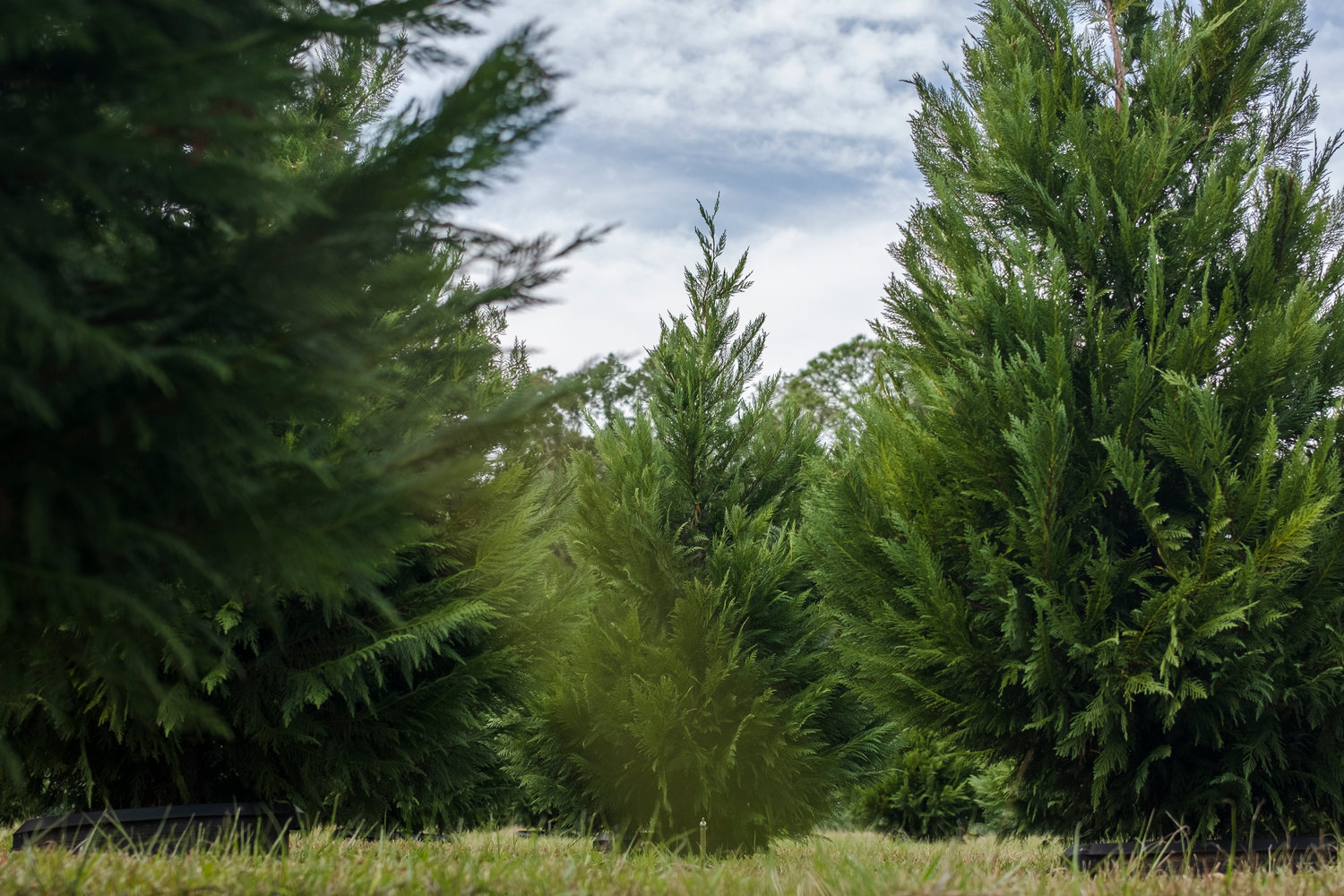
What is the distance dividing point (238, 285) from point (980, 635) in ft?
13.9

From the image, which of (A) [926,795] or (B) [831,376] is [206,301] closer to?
(A) [926,795]

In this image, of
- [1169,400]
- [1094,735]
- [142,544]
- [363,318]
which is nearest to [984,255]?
[1169,400]

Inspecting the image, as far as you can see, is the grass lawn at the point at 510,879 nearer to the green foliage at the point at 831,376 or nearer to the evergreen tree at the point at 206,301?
the evergreen tree at the point at 206,301

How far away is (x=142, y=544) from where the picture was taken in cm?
203

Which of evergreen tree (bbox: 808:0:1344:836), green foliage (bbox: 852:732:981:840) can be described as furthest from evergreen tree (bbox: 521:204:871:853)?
green foliage (bbox: 852:732:981:840)

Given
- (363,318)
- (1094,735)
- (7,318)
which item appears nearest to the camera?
(7,318)

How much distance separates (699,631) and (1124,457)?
2.86 meters

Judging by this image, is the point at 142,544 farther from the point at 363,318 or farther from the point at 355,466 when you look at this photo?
the point at 363,318

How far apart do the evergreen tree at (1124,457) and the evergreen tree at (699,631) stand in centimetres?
78

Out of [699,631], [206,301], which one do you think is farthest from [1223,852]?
[206,301]

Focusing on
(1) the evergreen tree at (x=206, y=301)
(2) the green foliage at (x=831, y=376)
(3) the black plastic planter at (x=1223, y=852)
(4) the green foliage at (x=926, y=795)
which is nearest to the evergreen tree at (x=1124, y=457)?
(3) the black plastic planter at (x=1223, y=852)

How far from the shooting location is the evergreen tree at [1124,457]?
4.61m

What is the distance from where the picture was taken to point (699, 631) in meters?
Answer: 6.07

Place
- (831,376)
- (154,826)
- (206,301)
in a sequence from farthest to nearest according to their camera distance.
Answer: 1. (831,376)
2. (154,826)
3. (206,301)
